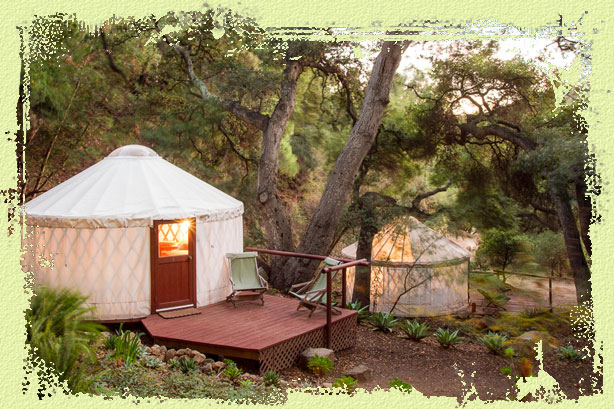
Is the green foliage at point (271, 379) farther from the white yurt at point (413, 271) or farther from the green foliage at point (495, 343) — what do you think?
the white yurt at point (413, 271)

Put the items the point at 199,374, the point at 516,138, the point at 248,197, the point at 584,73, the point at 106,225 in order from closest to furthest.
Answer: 1. the point at 199,374
2. the point at 584,73
3. the point at 106,225
4. the point at 516,138
5. the point at 248,197

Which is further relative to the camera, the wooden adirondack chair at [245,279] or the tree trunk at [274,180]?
the tree trunk at [274,180]

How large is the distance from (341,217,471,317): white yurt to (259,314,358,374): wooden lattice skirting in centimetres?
315

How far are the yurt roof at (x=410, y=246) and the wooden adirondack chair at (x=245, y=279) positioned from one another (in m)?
3.48

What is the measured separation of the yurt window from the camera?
7.17 m

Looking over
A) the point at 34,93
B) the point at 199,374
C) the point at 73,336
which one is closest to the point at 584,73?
the point at 199,374

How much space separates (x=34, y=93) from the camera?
7.12 meters

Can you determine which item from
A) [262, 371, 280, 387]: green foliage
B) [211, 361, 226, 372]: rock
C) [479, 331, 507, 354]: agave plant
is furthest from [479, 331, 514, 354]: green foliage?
[211, 361, 226, 372]: rock

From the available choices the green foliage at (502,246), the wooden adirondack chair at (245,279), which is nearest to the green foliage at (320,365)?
the wooden adirondack chair at (245,279)

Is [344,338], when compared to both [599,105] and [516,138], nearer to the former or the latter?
[599,105]

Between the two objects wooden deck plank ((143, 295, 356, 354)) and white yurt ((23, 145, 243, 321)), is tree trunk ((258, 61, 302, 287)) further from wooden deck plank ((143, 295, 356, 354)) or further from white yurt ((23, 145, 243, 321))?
wooden deck plank ((143, 295, 356, 354))

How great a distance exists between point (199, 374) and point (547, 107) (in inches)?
296

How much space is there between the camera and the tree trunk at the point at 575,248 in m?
8.13

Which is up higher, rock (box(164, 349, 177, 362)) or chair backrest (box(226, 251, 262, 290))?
chair backrest (box(226, 251, 262, 290))
